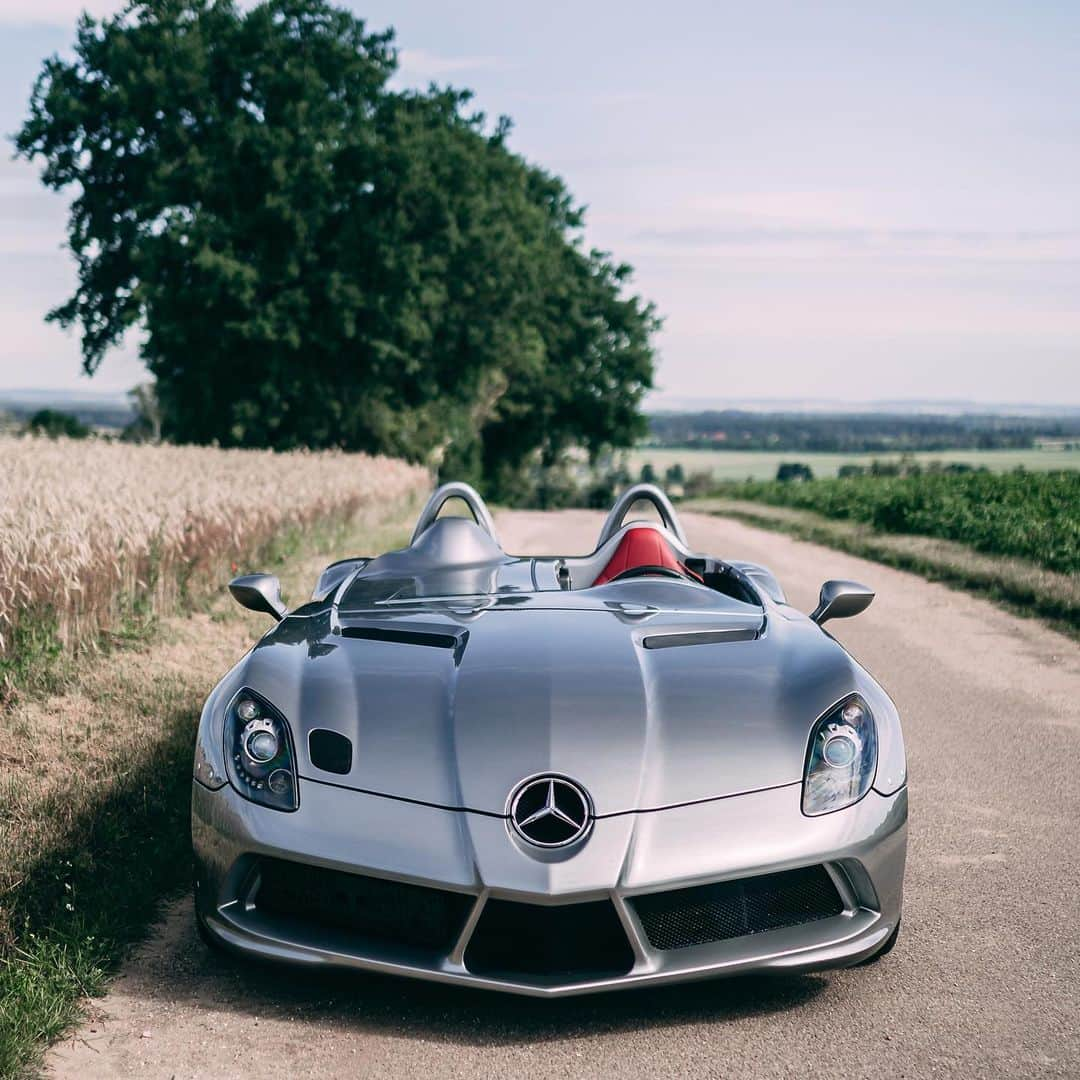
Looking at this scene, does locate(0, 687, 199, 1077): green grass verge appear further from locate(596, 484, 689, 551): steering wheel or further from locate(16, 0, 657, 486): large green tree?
locate(16, 0, 657, 486): large green tree

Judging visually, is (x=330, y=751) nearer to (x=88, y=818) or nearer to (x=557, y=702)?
(x=557, y=702)

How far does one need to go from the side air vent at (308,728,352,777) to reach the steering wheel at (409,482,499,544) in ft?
7.13

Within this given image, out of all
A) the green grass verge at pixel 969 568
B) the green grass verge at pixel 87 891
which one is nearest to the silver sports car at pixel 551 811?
the green grass verge at pixel 87 891

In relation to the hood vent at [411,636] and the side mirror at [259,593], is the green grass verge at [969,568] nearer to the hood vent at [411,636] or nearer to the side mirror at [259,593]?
the side mirror at [259,593]

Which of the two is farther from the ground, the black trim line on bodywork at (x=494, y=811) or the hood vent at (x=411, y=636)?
the hood vent at (x=411, y=636)

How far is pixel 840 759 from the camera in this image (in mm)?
3748

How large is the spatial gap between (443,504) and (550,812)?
289 cm

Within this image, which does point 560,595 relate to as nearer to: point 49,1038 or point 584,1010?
point 584,1010

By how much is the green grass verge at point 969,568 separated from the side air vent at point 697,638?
24.9 feet

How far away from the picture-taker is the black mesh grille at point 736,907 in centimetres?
348

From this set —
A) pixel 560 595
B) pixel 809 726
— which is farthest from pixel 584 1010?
pixel 560 595

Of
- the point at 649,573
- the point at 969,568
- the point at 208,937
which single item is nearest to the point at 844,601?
the point at 649,573

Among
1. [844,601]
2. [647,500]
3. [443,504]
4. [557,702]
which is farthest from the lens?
[647,500]

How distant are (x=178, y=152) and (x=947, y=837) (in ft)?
123
